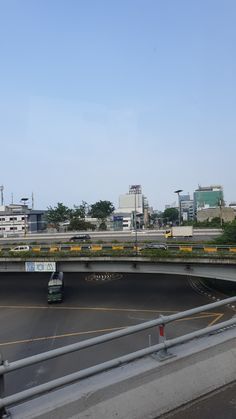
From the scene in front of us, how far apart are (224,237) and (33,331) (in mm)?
32875

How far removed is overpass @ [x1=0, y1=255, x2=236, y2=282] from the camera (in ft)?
113

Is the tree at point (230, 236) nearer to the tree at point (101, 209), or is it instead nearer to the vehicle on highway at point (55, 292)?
the vehicle on highway at point (55, 292)

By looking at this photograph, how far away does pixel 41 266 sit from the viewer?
39531 mm

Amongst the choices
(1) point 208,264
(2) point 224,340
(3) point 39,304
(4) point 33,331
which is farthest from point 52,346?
(2) point 224,340

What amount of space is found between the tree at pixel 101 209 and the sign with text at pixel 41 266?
12027 cm

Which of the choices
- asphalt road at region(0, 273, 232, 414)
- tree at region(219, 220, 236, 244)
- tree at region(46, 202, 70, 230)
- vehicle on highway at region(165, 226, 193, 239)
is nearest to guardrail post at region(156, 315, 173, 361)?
asphalt road at region(0, 273, 232, 414)

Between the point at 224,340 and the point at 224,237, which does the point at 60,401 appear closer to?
the point at 224,340

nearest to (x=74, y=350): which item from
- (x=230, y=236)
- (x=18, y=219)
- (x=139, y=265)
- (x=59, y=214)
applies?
(x=139, y=265)

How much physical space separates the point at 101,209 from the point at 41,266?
401 feet

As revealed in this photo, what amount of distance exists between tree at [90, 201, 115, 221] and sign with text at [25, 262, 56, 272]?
395 ft

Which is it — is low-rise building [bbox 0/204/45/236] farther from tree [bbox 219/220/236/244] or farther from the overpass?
the overpass

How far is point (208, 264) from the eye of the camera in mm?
34875

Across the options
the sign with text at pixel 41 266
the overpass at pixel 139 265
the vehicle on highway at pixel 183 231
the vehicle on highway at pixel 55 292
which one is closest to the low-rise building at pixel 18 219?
the vehicle on highway at pixel 183 231

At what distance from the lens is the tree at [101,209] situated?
161 meters
